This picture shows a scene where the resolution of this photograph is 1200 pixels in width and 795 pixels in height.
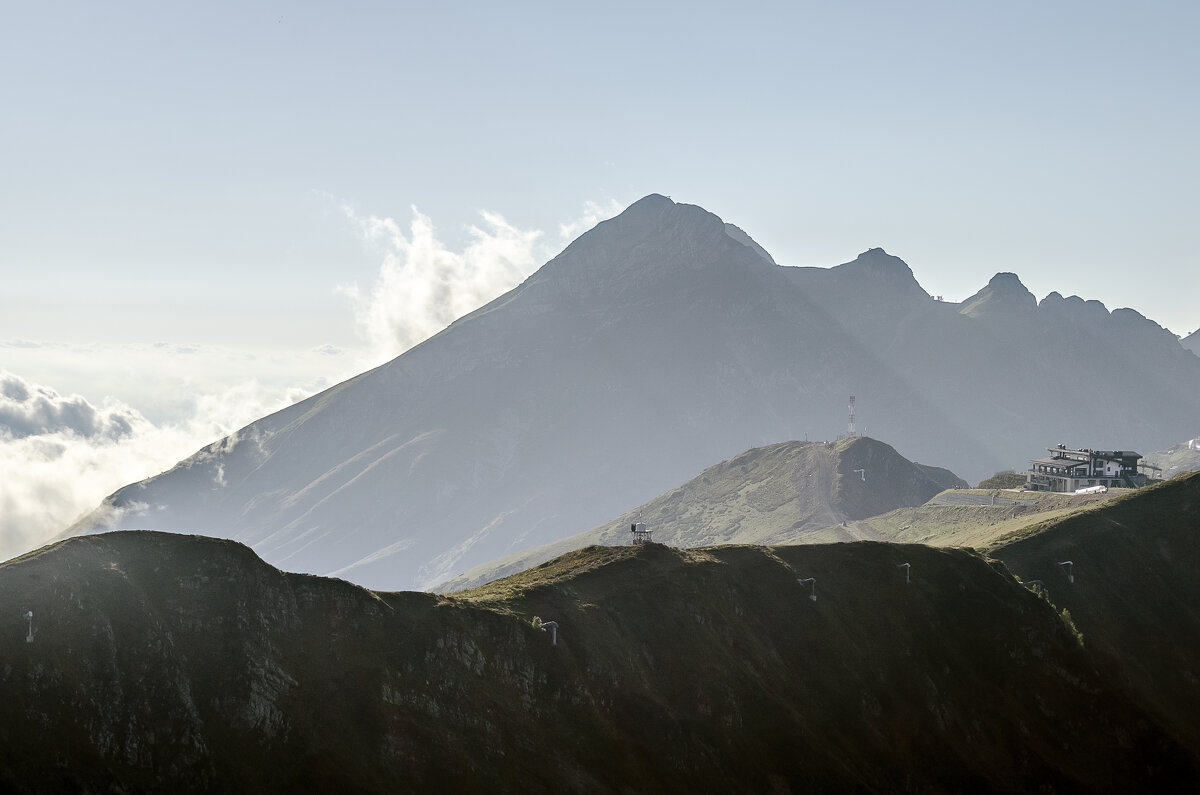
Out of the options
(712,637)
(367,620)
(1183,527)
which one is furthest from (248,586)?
(1183,527)

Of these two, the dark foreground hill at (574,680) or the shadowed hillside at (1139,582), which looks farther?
the shadowed hillside at (1139,582)

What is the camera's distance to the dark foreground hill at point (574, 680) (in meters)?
75.9

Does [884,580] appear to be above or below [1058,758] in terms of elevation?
above

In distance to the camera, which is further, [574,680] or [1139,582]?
[1139,582]

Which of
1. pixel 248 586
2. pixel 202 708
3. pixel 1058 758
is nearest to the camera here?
pixel 202 708

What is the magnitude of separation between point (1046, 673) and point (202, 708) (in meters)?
102

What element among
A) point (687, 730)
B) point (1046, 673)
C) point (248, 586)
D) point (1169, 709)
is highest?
point (248, 586)

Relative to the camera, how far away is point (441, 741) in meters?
87.2

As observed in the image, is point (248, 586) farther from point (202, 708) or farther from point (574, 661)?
point (574, 661)

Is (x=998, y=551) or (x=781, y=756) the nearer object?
(x=781, y=756)

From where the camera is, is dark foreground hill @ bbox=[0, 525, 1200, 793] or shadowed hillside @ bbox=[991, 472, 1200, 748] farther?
shadowed hillside @ bbox=[991, 472, 1200, 748]

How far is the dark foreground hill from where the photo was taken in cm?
7594

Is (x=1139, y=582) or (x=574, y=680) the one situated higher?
(x=574, y=680)

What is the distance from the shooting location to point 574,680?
3959 inches
